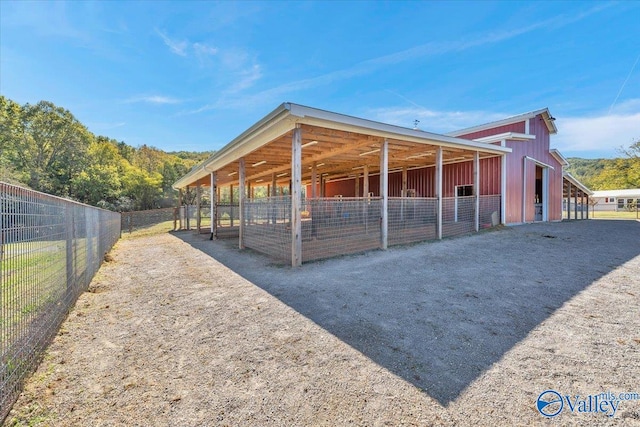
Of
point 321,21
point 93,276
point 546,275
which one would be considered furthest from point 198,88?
point 546,275

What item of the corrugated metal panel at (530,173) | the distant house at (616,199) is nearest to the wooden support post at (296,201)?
the corrugated metal panel at (530,173)

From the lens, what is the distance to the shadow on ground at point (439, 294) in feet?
Answer: 7.93

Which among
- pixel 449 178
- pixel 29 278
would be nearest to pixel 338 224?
pixel 29 278

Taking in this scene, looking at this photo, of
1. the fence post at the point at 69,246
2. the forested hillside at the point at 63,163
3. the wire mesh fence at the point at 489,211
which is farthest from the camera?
the forested hillside at the point at 63,163

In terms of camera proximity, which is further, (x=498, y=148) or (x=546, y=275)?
(x=498, y=148)

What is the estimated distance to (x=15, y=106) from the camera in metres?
24.0

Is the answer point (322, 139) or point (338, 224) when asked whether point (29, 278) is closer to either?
point (338, 224)

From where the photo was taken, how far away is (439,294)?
404 centimetres

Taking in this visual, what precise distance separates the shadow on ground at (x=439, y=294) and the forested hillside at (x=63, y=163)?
2635 centimetres

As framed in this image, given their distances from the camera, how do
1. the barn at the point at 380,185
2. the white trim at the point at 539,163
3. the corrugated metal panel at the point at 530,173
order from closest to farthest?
the barn at the point at 380,185 < the corrugated metal panel at the point at 530,173 < the white trim at the point at 539,163

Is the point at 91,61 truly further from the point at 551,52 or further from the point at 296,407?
the point at 551,52

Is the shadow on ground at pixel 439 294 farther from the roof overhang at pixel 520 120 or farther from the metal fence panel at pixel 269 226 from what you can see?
the roof overhang at pixel 520 120

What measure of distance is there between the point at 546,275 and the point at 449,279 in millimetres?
1842

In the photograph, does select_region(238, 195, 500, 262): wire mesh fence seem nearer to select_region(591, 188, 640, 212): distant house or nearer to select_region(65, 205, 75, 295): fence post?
select_region(65, 205, 75, 295): fence post
